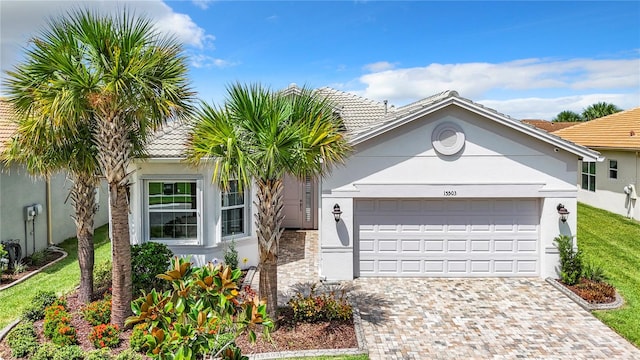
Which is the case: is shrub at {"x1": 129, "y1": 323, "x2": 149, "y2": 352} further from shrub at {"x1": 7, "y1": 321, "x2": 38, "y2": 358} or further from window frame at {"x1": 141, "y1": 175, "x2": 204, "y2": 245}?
window frame at {"x1": 141, "y1": 175, "x2": 204, "y2": 245}

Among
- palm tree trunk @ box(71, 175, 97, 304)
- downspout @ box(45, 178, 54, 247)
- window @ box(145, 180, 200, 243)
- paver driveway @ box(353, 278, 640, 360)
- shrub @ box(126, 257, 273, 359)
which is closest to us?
shrub @ box(126, 257, 273, 359)

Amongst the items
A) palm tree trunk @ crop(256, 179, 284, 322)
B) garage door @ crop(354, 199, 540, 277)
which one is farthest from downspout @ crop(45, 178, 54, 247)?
garage door @ crop(354, 199, 540, 277)

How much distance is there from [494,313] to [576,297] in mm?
2417

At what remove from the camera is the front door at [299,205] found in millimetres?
17641

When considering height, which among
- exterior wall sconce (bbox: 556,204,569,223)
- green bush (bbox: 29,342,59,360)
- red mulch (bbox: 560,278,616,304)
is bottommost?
green bush (bbox: 29,342,59,360)

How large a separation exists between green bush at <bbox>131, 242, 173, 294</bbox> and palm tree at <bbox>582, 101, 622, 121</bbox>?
150 ft

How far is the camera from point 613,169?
19.6 m

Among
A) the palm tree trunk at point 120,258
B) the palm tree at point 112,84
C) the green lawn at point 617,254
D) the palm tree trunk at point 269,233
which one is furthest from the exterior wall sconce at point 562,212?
the palm tree trunk at point 120,258

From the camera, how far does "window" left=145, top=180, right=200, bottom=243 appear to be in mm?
11648

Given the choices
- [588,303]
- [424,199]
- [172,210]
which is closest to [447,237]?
[424,199]

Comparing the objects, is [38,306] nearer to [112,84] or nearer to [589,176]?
[112,84]

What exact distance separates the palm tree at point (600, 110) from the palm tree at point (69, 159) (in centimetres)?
4690

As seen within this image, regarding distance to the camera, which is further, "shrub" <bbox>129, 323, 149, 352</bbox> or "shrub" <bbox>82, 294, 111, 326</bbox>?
"shrub" <bbox>82, 294, 111, 326</bbox>

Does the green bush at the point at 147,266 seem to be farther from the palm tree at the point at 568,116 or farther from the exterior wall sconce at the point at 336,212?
the palm tree at the point at 568,116
